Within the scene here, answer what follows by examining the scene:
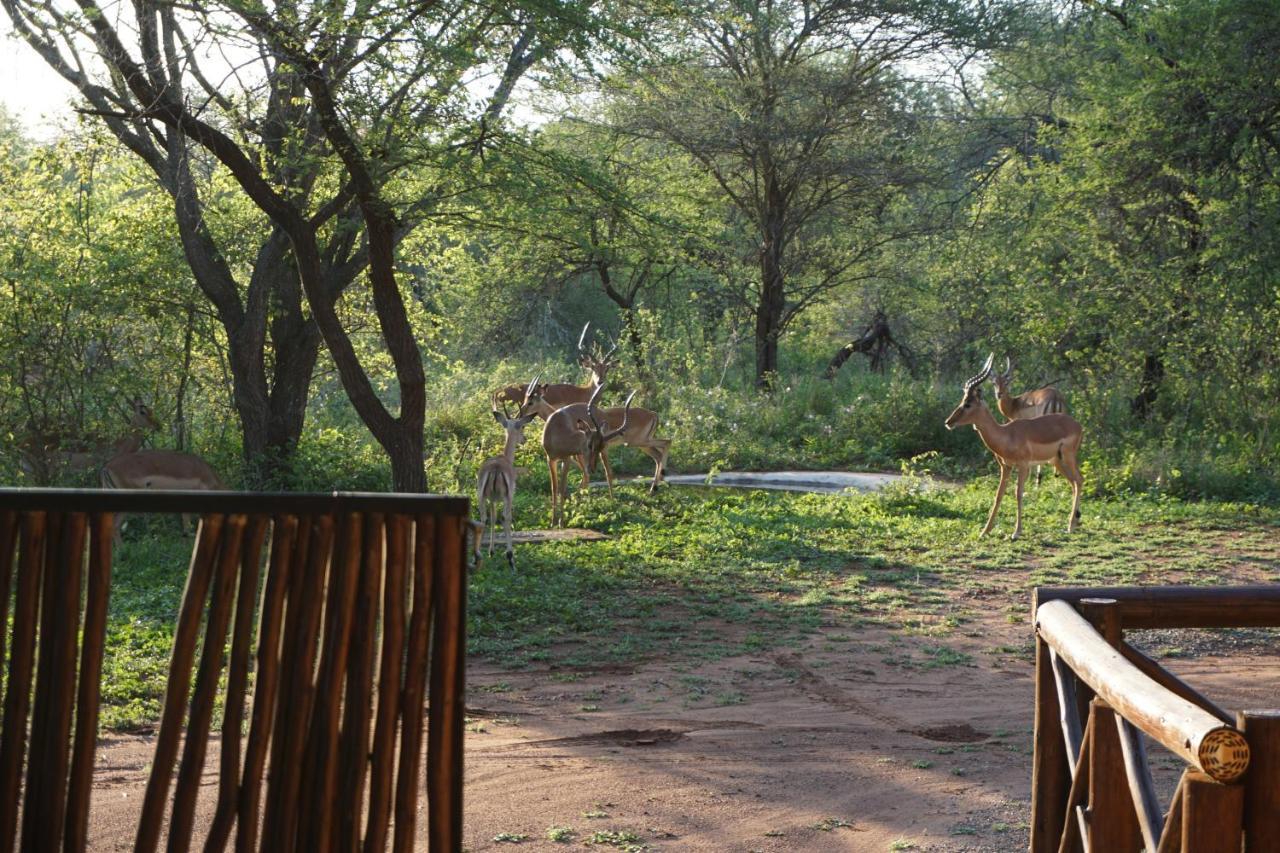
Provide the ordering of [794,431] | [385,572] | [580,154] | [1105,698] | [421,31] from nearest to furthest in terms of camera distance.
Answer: [1105,698]
[385,572]
[421,31]
[794,431]
[580,154]

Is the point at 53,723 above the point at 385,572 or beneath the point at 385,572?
beneath

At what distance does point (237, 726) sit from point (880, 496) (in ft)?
38.6

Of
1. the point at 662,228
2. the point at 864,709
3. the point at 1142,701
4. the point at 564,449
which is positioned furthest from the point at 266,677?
the point at 564,449

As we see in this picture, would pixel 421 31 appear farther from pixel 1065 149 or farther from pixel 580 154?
pixel 580 154

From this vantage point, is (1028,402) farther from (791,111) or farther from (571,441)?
(791,111)

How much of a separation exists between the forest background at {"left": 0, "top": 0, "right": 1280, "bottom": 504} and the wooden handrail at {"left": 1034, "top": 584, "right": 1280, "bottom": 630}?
22.0 ft

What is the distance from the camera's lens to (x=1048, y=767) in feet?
11.2

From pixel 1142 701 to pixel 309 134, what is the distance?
419 inches

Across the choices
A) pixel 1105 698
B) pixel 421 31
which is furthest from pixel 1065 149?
pixel 1105 698

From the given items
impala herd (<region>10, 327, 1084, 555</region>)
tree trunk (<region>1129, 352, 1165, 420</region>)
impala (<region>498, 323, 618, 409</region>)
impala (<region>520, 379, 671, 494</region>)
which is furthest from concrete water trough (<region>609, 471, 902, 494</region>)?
tree trunk (<region>1129, 352, 1165, 420</region>)

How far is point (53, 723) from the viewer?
108 inches

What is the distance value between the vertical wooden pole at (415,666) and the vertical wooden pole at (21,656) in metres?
0.75

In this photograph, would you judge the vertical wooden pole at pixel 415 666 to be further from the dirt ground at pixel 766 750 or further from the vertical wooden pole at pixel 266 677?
the dirt ground at pixel 766 750

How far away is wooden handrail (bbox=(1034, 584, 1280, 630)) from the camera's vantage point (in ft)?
11.2
